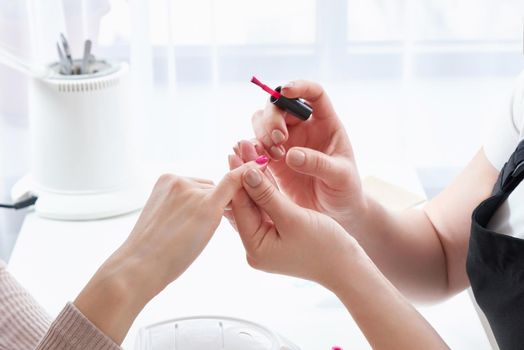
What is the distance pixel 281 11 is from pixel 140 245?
94cm

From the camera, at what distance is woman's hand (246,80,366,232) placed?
0.98 meters

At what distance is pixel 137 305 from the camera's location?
0.83 metres

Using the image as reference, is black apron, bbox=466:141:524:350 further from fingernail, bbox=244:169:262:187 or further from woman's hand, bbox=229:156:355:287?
fingernail, bbox=244:169:262:187

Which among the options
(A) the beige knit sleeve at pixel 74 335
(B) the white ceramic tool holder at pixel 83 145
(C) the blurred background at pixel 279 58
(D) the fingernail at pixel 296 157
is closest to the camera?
(A) the beige knit sleeve at pixel 74 335

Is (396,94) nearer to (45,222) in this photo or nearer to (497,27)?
(497,27)

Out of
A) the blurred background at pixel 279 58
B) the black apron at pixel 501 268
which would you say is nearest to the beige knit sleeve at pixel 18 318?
the black apron at pixel 501 268

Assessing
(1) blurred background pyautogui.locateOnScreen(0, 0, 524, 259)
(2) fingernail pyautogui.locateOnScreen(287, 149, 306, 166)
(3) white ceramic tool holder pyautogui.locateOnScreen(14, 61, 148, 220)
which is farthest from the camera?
(1) blurred background pyautogui.locateOnScreen(0, 0, 524, 259)

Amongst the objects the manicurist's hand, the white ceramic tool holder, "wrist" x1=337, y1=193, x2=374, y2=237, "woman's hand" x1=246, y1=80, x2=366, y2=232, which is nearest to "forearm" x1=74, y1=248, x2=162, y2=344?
the manicurist's hand

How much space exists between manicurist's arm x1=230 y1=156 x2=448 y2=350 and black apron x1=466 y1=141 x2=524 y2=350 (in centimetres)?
8

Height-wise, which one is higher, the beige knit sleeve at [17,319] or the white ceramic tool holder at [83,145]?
the white ceramic tool holder at [83,145]

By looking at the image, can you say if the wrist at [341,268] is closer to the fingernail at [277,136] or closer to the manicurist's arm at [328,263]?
the manicurist's arm at [328,263]

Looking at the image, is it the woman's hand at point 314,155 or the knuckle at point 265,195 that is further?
the woman's hand at point 314,155

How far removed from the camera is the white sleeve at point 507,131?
1.04 m

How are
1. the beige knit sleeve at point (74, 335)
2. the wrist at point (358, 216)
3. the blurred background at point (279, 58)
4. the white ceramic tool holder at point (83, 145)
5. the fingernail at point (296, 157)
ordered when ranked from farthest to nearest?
the blurred background at point (279, 58)
the white ceramic tool holder at point (83, 145)
the wrist at point (358, 216)
the fingernail at point (296, 157)
the beige knit sleeve at point (74, 335)
